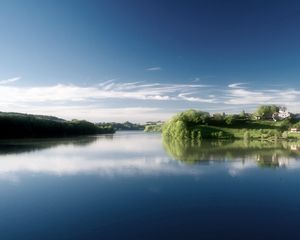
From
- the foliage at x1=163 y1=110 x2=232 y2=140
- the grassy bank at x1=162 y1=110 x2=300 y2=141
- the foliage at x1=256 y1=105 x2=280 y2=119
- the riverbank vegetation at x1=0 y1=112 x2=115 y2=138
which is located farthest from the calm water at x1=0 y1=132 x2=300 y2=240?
the foliage at x1=256 y1=105 x2=280 y2=119

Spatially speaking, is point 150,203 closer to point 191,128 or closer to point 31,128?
point 191,128

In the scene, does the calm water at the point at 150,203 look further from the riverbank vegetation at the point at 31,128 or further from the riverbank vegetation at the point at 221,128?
the riverbank vegetation at the point at 31,128

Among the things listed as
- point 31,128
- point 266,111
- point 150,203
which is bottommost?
point 150,203

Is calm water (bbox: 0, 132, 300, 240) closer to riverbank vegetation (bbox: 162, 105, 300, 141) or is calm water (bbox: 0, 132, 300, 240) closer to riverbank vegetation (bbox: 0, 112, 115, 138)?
riverbank vegetation (bbox: 162, 105, 300, 141)

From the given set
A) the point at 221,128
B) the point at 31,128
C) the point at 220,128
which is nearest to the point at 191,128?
the point at 220,128

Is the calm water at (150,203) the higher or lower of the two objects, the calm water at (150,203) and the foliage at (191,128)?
the lower

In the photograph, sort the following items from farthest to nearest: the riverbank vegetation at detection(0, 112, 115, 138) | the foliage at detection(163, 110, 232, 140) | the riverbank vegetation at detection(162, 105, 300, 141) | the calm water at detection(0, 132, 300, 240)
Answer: the riverbank vegetation at detection(0, 112, 115, 138) → the foliage at detection(163, 110, 232, 140) → the riverbank vegetation at detection(162, 105, 300, 141) → the calm water at detection(0, 132, 300, 240)

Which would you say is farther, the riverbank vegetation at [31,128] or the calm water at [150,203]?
the riverbank vegetation at [31,128]

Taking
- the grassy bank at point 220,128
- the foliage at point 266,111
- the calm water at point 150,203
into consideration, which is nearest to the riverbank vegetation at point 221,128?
the grassy bank at point 220,128

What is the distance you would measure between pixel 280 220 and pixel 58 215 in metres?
10.9

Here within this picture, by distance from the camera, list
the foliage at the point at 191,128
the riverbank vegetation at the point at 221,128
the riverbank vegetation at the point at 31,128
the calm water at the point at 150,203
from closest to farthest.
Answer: the calm water at the point at 150,203 → the riverbank vegetation at the point at 221,128 → the foliage at the point at 191,128 → the riverbank vegetation at the point at 31,128

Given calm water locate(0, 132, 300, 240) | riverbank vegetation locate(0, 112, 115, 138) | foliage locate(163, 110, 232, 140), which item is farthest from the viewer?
riverbank vegetation locate(0, 112, 115, 138)

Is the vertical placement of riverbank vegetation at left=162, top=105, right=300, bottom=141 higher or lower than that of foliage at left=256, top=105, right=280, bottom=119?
lower

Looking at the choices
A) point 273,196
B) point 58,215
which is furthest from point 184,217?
point 273,196
